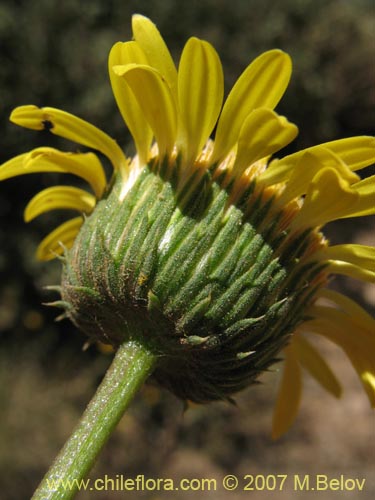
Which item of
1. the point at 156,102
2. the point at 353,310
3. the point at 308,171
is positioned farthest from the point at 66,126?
the point at 353,310

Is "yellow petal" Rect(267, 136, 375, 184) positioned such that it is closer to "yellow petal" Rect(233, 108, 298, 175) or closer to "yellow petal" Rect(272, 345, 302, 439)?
"yellow petal" Rect(233, 108, 298, 175)

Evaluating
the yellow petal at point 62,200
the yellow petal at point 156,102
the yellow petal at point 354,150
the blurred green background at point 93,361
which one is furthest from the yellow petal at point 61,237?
the blurred green background at point 93,361

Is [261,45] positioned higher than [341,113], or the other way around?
[261,45]

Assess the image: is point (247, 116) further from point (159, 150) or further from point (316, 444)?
point (316, 444)

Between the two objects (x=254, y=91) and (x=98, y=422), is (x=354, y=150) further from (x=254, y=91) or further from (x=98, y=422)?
(x=98, y=422)

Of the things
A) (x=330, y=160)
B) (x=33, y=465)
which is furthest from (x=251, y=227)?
(x=33, y=465)

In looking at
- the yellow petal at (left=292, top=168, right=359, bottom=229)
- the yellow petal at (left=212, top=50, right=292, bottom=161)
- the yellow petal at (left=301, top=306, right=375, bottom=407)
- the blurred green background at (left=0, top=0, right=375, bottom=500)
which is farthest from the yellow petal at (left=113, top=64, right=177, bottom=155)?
the blurred green background at (left=0, top=0, right=375, bottom=500)
